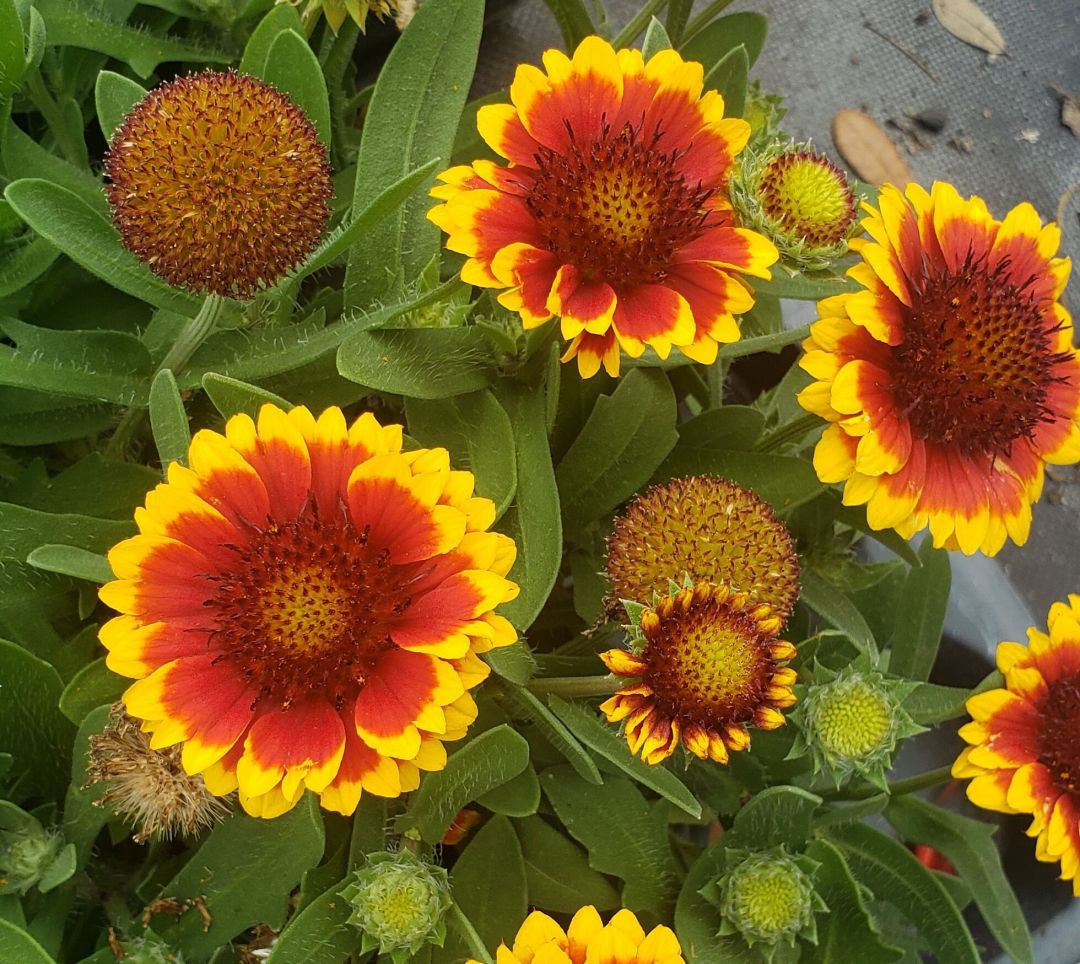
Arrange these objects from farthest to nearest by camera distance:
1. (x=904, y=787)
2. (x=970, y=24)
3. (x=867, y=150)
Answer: (x=970, y=24)
(x=867, y=150)
(x=904, y=787)

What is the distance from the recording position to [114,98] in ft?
3.07

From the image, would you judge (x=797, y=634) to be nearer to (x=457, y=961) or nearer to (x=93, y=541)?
(x=457, y=961)

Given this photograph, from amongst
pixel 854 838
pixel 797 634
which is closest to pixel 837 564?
pixel 797 634

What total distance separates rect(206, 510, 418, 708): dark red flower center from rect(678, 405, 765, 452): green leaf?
0.47 meters

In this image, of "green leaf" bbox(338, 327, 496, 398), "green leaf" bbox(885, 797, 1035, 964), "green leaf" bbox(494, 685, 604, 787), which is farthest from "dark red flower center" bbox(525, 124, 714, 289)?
"green leaf" bbox(885, 797, 1035, 964)

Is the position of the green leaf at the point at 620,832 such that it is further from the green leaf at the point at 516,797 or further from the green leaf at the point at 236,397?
the green leaf at the point at 236,397

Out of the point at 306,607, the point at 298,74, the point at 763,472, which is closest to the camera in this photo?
the point at 306,607

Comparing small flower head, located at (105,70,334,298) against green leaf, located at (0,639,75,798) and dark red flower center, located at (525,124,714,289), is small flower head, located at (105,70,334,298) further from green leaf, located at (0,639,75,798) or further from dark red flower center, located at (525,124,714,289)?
green leaf, located at (0,639,75,798)

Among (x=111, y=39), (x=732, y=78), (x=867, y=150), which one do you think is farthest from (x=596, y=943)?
(x=867, y=150)

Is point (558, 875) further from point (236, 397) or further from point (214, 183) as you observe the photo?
point (214, 183)

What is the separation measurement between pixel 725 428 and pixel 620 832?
43 cm

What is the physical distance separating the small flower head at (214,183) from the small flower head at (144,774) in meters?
0.36

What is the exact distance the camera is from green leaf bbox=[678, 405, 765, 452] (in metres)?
1.07

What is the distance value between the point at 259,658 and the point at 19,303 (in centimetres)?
56
